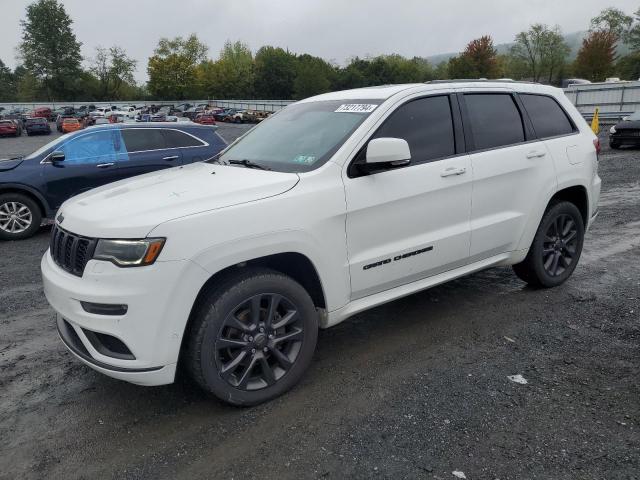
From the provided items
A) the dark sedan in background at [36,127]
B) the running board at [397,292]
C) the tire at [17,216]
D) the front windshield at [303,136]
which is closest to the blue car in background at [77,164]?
the tire at [17,216]

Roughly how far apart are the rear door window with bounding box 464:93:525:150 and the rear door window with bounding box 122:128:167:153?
19.2ft

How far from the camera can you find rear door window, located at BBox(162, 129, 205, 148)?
876 cm

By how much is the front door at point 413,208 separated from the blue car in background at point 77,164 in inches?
172

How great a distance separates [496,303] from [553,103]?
1952 millimetres

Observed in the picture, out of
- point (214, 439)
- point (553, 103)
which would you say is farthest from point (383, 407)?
point (553, 103)

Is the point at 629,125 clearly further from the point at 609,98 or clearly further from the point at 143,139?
the point at 143,139

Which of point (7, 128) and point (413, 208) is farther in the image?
point (7, 128)

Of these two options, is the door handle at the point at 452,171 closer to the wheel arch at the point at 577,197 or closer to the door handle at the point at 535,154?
the door handle at the point at 535,154

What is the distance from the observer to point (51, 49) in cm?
8662

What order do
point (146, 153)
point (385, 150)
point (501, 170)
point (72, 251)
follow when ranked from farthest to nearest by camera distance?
point (146, 153) → point (501, 170) → point (385, 150) → point (72, 251)

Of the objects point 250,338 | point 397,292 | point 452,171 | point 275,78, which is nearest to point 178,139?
point 452,171

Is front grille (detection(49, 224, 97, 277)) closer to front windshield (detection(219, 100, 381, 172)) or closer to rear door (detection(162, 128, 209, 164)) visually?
front windshield (detection(219, 100, 381, 172))

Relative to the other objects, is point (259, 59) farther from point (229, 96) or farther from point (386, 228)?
point (386, 228)

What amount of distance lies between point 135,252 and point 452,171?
233 cm
